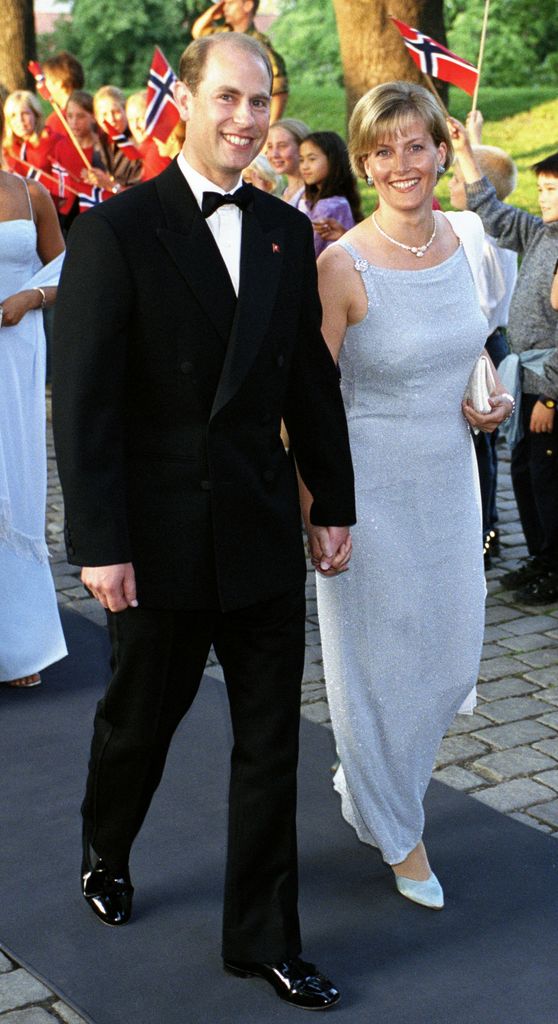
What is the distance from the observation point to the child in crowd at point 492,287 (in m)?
7.25

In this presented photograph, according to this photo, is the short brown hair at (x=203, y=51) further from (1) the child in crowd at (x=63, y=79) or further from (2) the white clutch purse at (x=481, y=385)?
(1) the child in crowd at (x=63, y=79)

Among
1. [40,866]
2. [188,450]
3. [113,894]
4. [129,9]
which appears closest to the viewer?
[188,450]

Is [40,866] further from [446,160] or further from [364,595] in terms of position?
[446,160]

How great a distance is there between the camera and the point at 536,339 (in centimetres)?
711

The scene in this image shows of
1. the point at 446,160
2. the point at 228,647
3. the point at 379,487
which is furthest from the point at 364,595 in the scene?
the point at 446,160

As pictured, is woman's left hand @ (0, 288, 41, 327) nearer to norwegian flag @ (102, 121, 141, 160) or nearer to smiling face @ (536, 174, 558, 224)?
smiling face @ (536, 174, 558, 224)

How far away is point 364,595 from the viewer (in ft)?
13.9

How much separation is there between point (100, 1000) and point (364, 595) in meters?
1.28

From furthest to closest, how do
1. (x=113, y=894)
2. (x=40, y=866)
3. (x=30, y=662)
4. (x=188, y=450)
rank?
1. (x=30, y=662)
2. (x=40, y=866)
3. (x=113, y=894)
4. (x=188, y=450)

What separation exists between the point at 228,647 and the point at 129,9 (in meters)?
42.8

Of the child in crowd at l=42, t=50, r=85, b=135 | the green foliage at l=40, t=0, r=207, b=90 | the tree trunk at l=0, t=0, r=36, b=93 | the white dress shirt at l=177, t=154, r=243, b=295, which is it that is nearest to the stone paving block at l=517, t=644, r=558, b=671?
the white dress shirt at l=177, t=154, r=243, b=295

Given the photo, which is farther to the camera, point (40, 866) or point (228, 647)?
point (40, 866)


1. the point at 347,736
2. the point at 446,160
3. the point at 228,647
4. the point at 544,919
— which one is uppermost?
the point at 446,160

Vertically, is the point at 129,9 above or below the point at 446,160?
above
